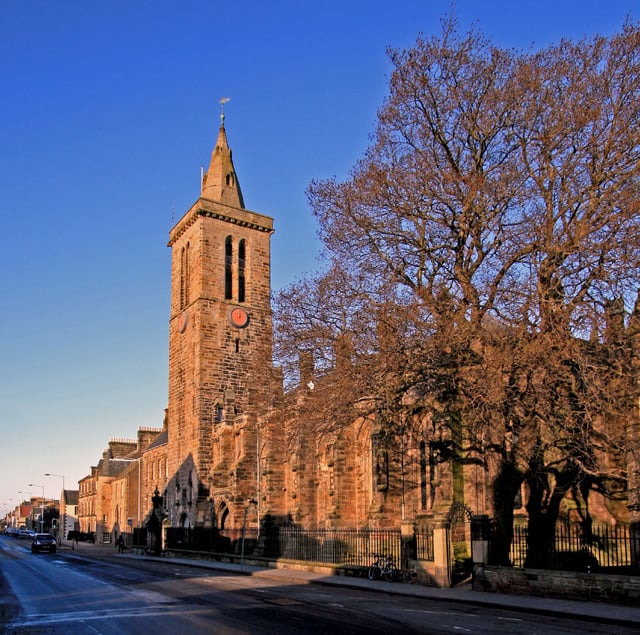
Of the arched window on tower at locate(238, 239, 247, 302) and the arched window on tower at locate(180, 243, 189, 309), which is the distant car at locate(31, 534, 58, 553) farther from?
the arched window on tower at locate(238, 239, 247, 302)

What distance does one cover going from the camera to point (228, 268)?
50.5m

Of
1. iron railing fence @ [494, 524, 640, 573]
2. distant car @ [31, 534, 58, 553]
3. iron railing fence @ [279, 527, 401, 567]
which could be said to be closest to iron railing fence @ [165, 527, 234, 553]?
iron railing fence @ [279, 527, 401, 567]

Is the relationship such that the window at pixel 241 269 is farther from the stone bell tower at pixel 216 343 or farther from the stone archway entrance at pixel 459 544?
the stone archway entrance at pixel 459 544

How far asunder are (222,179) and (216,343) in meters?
12.8

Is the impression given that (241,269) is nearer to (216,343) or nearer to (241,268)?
(241,268)

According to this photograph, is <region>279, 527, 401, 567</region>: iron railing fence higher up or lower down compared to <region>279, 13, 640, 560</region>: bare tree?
lower down

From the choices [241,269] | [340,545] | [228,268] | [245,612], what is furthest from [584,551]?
[241,269]

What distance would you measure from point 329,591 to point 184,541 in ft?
94.6

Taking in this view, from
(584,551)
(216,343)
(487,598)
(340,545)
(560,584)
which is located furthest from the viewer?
(216,343)

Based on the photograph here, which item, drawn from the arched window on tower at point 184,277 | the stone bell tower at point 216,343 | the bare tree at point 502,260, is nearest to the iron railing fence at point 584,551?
the bare tree at point 502,260

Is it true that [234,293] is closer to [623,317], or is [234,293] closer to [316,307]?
[316,307]

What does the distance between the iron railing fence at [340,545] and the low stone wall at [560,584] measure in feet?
16.3

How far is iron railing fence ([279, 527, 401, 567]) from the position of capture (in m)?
23.4

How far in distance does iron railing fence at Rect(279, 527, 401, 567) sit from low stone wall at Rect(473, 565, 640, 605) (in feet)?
16.3
